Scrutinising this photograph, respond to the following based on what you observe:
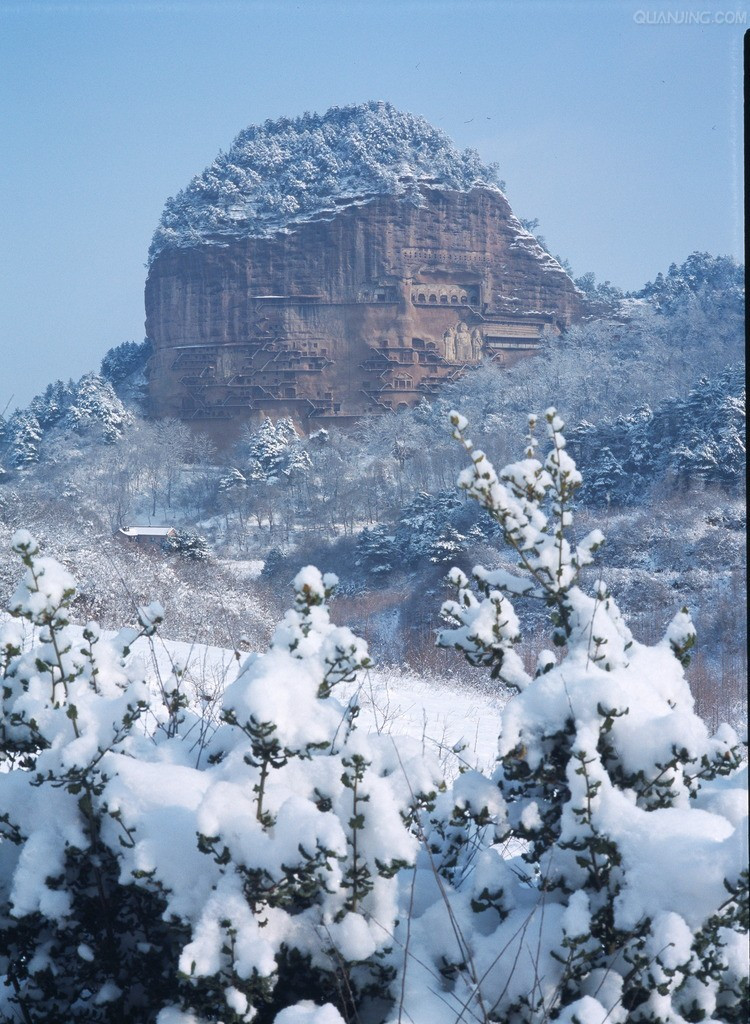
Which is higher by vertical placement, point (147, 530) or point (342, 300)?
point (342, 300)

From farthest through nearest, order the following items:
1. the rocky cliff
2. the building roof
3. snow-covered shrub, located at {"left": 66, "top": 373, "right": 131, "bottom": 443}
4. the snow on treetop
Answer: the snow on treetop, the rocky cliff, snow-covered shrub, located at {"left": 66, "top": 373, "right": 131, "bottom": 443}, the building roof

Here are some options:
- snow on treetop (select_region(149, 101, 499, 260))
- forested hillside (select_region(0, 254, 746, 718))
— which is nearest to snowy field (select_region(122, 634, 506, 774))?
forested hillside (select_region(0, 254, 746, 718))

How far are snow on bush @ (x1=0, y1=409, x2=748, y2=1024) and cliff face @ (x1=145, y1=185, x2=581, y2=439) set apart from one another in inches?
1476

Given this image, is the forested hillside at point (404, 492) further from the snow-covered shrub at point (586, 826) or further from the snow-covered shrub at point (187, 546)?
the snow-covered shrub at point (586, 826)

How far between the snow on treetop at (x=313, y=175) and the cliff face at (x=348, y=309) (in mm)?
750

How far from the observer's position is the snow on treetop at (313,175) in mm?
43156

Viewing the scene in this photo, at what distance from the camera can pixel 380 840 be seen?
145 centimetres

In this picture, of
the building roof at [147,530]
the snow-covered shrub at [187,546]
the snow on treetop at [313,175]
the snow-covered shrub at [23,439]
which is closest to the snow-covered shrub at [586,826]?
the snow-covered shrub at [187,546]

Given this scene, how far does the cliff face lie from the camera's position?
3962 cm

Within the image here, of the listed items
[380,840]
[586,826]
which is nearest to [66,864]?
[380,840]

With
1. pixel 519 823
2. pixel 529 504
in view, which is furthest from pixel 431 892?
pixel 529 504

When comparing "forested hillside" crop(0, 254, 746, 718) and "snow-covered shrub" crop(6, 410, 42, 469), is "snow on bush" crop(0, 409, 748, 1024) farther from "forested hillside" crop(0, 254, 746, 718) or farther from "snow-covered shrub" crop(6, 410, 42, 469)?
"snow-covered shrub" crop(6, 410, 42, 469)

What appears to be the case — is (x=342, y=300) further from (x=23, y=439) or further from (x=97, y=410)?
(x=23, y=439)

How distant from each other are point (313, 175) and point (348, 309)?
9.18 meters
